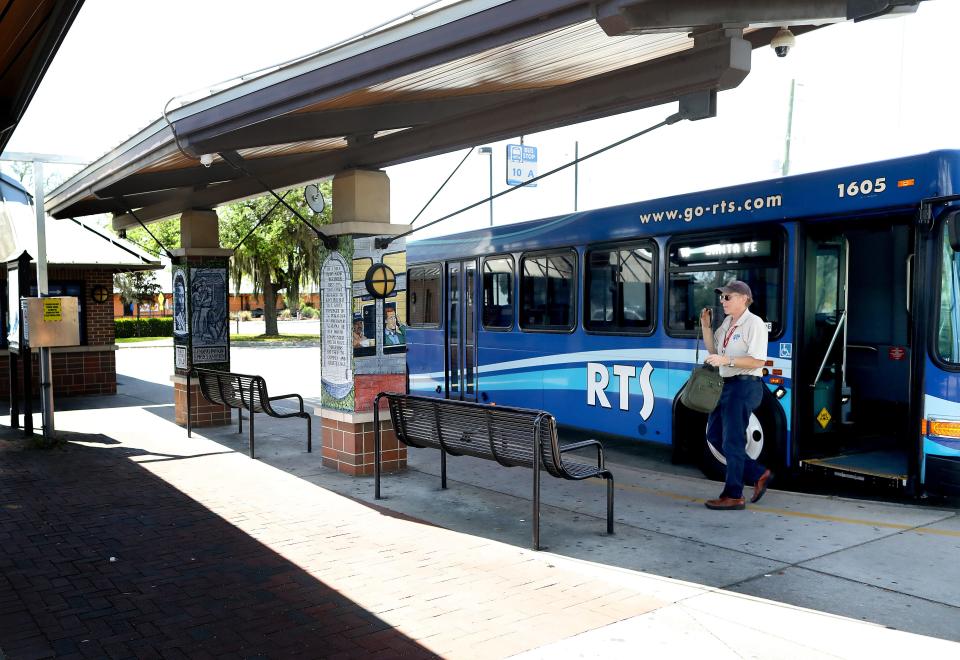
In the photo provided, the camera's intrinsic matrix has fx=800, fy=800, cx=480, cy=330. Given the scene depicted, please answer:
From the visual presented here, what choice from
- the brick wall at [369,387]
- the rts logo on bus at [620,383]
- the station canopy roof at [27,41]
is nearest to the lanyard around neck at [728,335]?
the rts logo on bus at [620,383]

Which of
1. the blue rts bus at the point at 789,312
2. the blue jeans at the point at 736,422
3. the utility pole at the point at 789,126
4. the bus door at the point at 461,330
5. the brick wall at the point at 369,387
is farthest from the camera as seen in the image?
the utility pole at the point at 789,126

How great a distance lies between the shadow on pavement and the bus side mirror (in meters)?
5.05

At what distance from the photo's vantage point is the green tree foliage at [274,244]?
1404 inches

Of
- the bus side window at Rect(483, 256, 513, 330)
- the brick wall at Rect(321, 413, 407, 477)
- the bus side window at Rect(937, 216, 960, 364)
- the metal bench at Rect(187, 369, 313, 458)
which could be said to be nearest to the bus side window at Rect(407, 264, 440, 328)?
the bus side window at Rect(483, 256, 513, 330)

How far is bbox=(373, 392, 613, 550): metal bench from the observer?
5766mm

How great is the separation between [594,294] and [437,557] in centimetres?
483

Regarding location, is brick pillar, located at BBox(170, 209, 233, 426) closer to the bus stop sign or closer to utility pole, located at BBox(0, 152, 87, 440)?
utility pole, located at BBox(0, 152, 87, 440)

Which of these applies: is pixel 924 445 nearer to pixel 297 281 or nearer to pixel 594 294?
pixel 594 294

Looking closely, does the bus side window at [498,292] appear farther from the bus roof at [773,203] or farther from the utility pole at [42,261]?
the utility pole at [42,261]

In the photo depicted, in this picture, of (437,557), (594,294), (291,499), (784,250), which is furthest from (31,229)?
(784,250)

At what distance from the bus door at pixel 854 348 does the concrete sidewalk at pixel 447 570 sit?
3.04ft

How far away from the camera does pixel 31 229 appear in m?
12.6

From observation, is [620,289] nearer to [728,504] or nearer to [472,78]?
[728,504]

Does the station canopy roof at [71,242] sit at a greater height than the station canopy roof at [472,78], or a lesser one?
lesser
